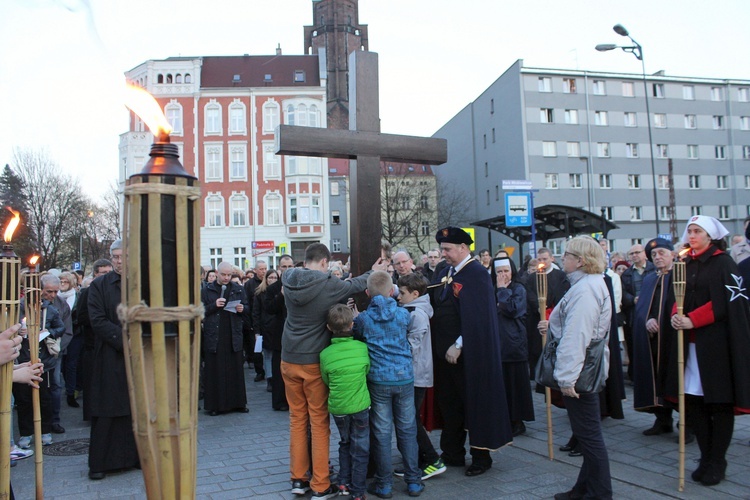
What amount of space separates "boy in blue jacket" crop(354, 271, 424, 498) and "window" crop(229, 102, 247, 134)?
44891mm

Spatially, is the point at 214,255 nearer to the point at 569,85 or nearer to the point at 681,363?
the point at 569,85

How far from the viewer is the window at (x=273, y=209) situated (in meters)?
48.1

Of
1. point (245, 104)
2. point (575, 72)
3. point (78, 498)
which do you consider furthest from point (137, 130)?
point (78, 498)

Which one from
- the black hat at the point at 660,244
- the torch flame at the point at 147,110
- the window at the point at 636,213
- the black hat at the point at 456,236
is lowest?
the black hat at the point at 660,244

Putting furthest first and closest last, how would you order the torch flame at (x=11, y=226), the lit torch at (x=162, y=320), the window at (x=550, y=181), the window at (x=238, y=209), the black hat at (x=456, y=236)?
1. the window at (x=238, y=209)
2. the window at (x=550, y=181)
3. the black hat at (x=456, y=236)
4. the torch flame at (x=11, y=226)
5. the lit torch at (x=162, y=320)

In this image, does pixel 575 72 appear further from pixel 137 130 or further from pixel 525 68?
pixel 137 130

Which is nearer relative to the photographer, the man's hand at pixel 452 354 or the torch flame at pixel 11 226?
the torch flame at pixel 11 226

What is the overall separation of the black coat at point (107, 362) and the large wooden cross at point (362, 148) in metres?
2.42

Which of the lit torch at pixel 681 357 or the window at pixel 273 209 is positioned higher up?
the window at pixel 273 209

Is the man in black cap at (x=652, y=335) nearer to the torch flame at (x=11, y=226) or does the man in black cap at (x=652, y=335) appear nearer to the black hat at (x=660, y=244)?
the black hat at (x=660, y=244)

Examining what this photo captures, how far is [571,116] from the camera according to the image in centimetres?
4688

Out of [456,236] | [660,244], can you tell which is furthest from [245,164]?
[456,236]

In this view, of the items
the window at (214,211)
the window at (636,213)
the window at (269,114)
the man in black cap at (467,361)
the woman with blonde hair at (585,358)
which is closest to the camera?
the woman with blonde hair at (585,358)

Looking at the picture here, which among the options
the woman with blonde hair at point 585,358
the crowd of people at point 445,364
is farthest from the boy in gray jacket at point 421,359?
the woman with blonde hair at point 585,358
